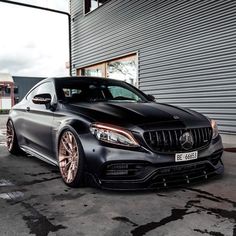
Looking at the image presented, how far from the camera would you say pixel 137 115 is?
3.60 m

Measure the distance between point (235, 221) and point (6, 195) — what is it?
7.26 feet

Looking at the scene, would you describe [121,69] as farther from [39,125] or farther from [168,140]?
[168,140]

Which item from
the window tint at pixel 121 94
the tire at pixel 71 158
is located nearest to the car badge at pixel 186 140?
the tire at pixel 71 158

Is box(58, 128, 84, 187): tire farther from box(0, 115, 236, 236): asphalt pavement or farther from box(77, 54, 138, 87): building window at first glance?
box(77, 54, 138, 87): building window

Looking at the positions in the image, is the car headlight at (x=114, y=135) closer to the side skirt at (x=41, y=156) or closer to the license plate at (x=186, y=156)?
the license plate at (x=186, y=156)

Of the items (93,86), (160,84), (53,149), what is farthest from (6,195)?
(160,84)

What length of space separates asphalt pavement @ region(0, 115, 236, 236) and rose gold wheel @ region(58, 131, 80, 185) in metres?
0.14

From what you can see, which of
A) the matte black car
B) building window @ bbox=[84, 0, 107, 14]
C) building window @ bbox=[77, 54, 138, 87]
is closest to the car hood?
the matte black car

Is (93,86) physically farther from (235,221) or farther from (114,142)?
(235,221)

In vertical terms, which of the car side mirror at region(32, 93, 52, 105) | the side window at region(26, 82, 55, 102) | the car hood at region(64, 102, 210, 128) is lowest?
the car hood at region(64, 102, 210, 128)

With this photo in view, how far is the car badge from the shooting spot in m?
3.48

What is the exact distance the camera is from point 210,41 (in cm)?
809

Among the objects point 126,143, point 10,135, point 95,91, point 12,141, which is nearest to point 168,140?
point 126,143

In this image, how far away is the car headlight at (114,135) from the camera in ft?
10.9
